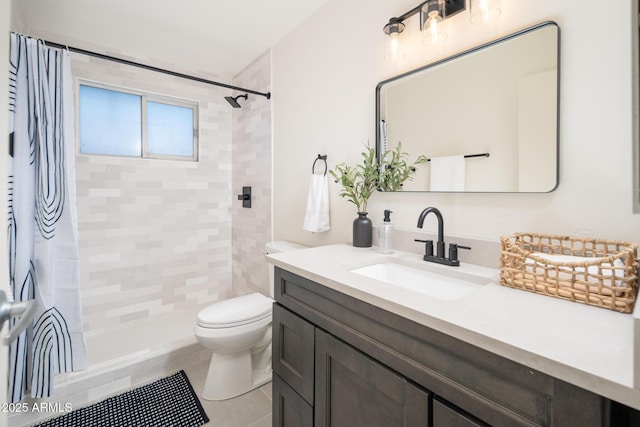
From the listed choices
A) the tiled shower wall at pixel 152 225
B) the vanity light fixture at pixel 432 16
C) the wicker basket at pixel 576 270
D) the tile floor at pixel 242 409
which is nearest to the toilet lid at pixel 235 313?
the tile floor at pixel 242 409

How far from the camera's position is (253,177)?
2650 millimetres

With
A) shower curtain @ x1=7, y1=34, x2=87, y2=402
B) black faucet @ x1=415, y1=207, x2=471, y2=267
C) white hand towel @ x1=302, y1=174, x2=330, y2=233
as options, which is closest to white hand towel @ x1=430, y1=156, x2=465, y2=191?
black faucet @ x1=415, y1=207, x2=471, y2=267

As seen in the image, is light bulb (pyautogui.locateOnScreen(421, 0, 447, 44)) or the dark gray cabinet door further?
light bulb (pyautogui.locateOnScreen(421, 0, 447, 44))

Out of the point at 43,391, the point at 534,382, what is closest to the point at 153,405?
the point at 43,391

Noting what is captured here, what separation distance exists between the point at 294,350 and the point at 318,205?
88 centimetres

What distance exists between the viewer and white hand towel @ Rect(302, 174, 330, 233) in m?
1.79

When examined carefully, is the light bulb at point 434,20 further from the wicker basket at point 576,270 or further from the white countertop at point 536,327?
the white countertop at point 536,327

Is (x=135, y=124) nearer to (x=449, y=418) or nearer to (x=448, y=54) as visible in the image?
(x=448, y=54)

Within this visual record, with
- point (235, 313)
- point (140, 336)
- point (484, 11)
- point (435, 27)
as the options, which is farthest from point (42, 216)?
point (484, 11)

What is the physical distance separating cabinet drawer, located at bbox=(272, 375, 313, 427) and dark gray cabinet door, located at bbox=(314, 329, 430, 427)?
0.06 meters

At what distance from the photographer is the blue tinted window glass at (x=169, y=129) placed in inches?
104

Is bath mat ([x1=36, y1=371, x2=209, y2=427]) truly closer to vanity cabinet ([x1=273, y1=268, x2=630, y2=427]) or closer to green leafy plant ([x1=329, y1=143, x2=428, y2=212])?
vanity cabinet ([x1=273, y1=268, x2=630, y2=427])

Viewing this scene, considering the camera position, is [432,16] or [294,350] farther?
[432,16]

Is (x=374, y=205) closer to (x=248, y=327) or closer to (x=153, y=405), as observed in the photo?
(x=248, y=327)
